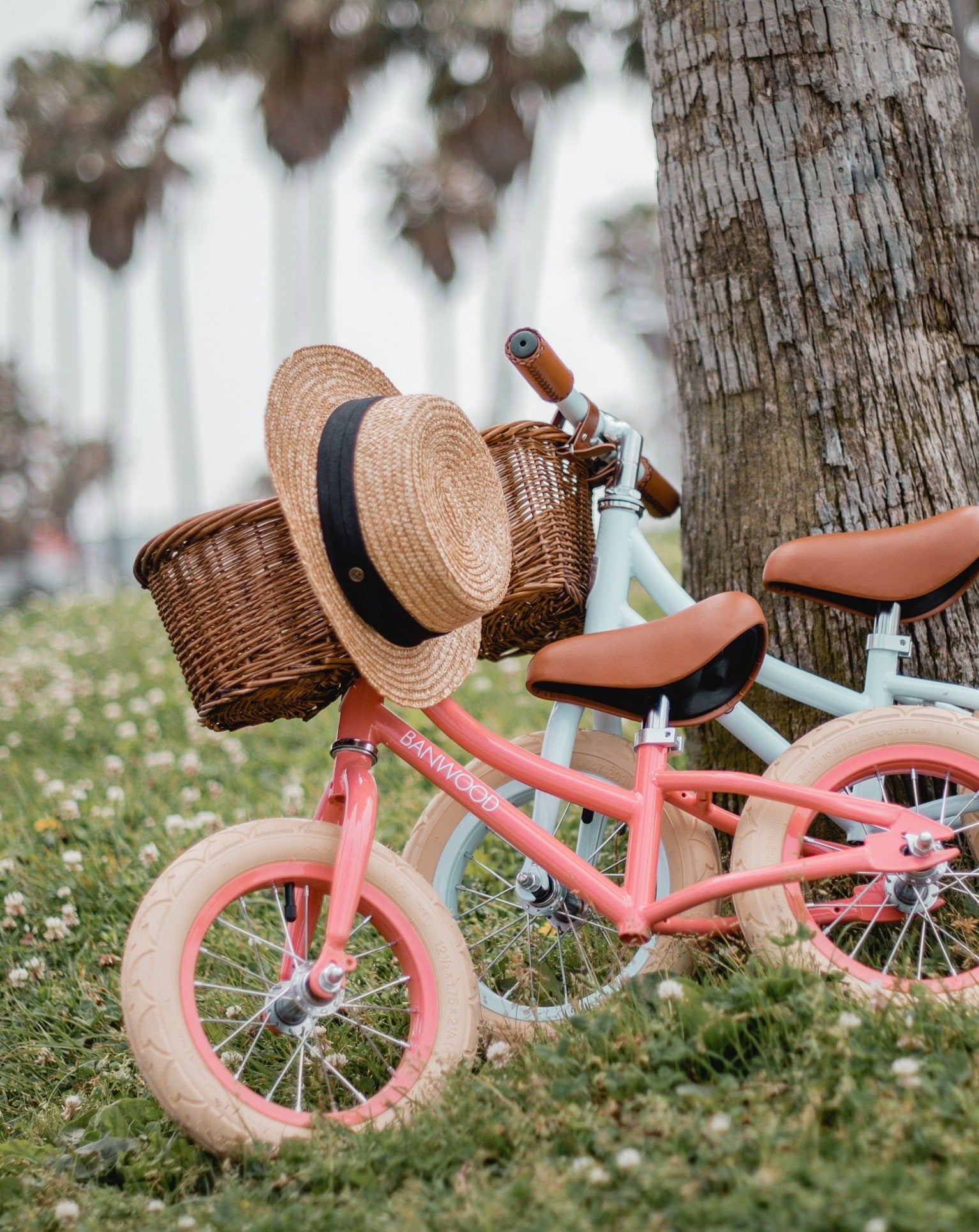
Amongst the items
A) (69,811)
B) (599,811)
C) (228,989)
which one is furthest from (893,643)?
(69,811)

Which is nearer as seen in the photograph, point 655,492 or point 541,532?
point 541,532

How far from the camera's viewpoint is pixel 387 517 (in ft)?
7.16

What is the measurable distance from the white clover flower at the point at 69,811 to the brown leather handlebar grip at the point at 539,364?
2.43 m

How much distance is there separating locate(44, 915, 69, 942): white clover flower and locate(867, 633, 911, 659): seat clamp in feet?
8.06

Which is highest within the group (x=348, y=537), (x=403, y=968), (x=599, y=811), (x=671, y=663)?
(x=348, y=537)

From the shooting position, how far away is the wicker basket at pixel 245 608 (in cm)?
225

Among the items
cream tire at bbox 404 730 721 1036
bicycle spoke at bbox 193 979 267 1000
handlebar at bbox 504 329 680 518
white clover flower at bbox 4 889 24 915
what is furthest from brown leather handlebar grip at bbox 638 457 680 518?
white clover flower at bbox 4 889 24 915

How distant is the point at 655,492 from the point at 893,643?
75cm

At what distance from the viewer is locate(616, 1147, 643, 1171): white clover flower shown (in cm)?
184

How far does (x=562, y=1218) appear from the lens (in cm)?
176

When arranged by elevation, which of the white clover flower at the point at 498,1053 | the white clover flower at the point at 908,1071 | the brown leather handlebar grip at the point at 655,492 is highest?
the brown leather handlebar grip at the point at 655,492

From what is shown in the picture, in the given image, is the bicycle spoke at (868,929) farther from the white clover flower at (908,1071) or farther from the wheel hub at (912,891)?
the white clover flower at (908,1071)

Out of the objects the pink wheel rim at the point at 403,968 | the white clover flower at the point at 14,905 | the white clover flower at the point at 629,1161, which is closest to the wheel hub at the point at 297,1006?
the pink wheel rim at the point at 403,968

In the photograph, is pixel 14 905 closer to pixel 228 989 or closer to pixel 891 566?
pixel 228 989
